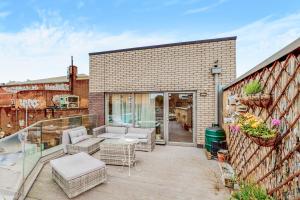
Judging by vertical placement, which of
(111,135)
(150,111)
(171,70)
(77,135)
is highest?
(171,70)

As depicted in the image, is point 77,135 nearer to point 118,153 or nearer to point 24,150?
point 118,153

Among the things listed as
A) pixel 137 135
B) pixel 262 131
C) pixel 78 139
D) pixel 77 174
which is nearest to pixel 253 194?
pixel 262 131

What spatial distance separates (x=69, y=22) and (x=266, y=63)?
378 inches

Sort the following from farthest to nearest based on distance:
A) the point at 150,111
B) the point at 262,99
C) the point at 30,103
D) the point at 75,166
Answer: the point at 30,103, the point at 150,111, the point at 75,166, the point at 262,99

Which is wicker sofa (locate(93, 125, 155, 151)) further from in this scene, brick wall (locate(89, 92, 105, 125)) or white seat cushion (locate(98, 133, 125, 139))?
brick wall (locate(89, 92, 105, 125))

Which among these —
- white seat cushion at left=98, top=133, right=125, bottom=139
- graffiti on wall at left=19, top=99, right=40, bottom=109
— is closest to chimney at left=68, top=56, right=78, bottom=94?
graffiti on wall at left=19, top=99, right=40, bottom=109

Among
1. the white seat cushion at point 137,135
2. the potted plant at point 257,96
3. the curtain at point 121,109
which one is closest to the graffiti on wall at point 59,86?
the curtain at point 121,109

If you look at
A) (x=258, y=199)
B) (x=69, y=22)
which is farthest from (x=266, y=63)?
(x=69, y=22)

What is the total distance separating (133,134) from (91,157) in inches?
95.5

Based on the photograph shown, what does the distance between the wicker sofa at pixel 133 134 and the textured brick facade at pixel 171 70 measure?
1397 millimetres

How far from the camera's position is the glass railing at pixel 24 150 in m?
2.85

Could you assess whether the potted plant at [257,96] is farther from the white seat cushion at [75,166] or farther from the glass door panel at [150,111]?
the glass door panel at [150,111]

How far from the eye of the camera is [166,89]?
7.01 metres

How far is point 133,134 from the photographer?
638 centimetres
